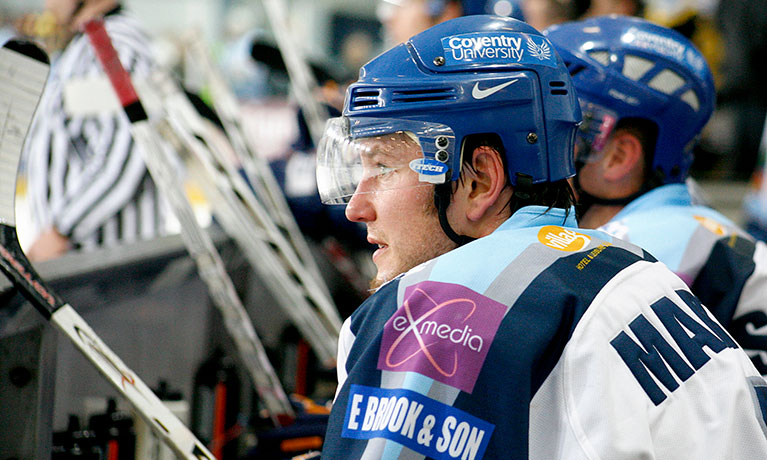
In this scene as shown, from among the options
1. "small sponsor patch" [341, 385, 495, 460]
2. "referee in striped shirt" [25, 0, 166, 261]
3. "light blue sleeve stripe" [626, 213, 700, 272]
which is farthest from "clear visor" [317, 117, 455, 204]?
"referee in striped shirt" [25, 0, 166, 261]

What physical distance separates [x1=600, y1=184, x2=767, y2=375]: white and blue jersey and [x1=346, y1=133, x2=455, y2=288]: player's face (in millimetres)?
706

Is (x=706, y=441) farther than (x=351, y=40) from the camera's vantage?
No

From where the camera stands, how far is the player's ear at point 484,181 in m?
1.39

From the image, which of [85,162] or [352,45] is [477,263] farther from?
[352,45]

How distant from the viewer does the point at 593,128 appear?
2105 millimetres

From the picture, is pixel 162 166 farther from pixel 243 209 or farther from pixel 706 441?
pixel 706 441

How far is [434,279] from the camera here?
1.13 m

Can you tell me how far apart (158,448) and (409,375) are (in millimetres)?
1090

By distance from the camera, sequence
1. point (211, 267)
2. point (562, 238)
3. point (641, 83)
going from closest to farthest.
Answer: point (562, 238) → point (641, 83) → point (211, 267)

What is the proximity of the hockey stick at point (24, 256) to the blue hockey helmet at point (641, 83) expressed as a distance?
4.13ft

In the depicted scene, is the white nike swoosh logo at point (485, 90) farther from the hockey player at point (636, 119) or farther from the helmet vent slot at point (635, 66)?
the helmet vent slot at point (635, 66)

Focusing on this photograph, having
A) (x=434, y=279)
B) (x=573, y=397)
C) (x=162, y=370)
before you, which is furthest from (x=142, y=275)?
(x=573, y=397)

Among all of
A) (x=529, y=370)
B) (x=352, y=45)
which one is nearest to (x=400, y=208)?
(x=529, y=370)

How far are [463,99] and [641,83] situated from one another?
3.04ft
